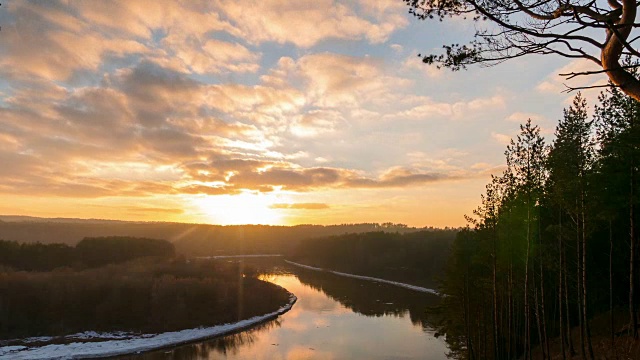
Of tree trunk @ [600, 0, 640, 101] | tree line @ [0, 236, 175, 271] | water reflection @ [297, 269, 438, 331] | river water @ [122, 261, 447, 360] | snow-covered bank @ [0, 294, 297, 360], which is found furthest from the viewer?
tree line @ [0, 236, 175, 271]

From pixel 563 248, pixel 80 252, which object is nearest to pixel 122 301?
pixel 80 252

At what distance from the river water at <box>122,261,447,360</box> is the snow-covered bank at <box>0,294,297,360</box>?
215 cm

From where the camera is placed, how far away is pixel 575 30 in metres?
7.14

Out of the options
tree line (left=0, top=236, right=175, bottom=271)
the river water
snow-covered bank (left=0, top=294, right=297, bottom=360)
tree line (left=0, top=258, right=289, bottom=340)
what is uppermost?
tree line (left=0, top=236, right=175, bottom=271)

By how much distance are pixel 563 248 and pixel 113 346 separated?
45953mm

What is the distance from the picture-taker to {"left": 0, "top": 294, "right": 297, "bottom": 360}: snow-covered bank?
44.0 metres

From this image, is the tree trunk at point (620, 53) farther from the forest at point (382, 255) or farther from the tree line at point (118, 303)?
the forest at point (382, 255)

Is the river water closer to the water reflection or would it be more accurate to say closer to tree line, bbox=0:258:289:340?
the water reflection

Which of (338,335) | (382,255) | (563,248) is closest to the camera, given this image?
(563,248)

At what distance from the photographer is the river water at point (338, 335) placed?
42094mm

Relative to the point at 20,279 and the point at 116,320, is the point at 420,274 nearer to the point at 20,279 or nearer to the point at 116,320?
the point at 116,320

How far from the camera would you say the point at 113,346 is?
47781 mm

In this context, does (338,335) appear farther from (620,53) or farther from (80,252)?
(80,252)

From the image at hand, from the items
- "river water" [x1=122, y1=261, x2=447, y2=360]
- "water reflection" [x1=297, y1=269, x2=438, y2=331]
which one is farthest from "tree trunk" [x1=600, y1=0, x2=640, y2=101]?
"water reflection" [x1=297, y1=269, x2=438, y2=331]
